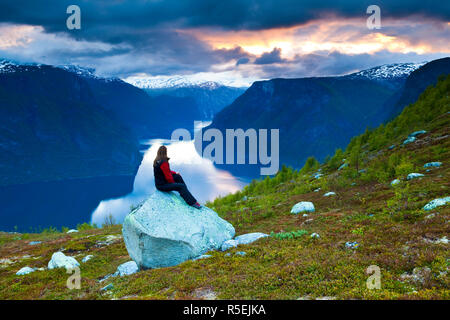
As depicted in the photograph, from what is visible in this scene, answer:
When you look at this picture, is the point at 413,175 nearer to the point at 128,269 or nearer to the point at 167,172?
the point at 167,172

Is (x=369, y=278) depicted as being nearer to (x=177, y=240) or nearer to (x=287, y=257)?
(x=287, y=257)

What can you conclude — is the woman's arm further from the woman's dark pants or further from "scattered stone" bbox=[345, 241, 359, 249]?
"scattered stone" bbox=[345, 241, 359, 249]

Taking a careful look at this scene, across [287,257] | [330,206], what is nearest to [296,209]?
[330,206]

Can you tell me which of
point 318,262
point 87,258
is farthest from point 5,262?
point 318,262

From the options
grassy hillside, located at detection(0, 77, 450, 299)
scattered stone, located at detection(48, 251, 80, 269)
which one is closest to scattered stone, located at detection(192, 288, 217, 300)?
grassy hillside, located at detection(0, 77, 450, 299)

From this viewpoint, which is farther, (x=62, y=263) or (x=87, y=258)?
(x=87, y=258)

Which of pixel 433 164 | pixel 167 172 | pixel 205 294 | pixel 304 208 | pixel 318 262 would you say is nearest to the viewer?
pixel 205 294

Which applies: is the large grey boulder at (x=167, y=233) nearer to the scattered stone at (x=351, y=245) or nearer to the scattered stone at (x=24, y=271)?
the scattered stone at (x=351, y=245)

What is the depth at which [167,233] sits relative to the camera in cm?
1416

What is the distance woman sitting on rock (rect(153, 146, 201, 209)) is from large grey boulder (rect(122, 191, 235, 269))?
385mm

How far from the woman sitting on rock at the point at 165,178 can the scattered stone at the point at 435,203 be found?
12070mm

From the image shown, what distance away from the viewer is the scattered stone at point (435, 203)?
13.3 m

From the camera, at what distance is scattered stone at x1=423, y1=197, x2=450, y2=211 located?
43.8 ft

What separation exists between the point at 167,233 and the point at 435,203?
13.6m
